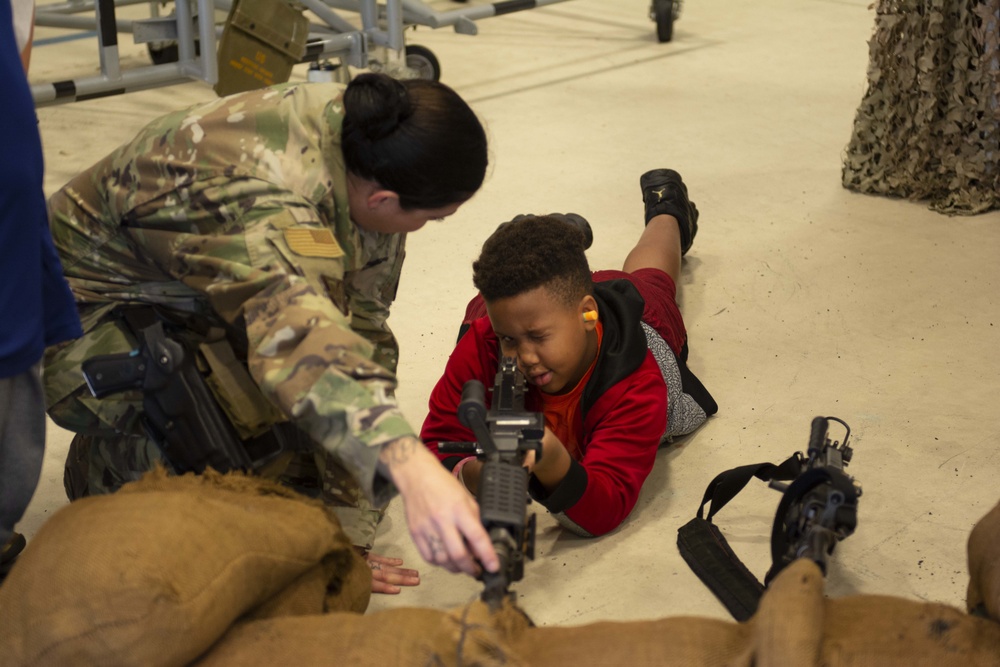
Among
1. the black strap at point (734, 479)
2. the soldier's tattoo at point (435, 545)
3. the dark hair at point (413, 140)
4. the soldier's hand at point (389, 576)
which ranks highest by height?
the dark hair at point (413, 140)

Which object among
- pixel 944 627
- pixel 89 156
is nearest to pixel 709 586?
pixel 944 627

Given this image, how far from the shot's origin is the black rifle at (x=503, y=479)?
134 centimetres

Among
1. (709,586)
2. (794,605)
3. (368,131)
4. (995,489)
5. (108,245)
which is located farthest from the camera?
(995,489)

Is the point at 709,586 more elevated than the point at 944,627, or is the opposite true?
the point at 944,627

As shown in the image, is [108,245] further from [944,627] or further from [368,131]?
[944,627]

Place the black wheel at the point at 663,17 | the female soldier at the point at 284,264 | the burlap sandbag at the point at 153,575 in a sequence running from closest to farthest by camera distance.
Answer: the burlap sandbag at the point at 153,575, the female soldier at the point at 284,264, the black wheel at the point at 663,17

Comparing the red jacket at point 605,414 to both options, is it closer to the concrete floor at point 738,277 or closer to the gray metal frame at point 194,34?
the concrete floor at point 738,277

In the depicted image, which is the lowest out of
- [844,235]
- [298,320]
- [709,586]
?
[709,586]

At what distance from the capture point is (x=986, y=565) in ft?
4.85

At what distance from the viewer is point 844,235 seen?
3.37 meters

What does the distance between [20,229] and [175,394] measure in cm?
36

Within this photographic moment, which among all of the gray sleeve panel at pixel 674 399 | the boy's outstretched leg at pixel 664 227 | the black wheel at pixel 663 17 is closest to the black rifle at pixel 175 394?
the gray sleeve panel at pixel 674 399

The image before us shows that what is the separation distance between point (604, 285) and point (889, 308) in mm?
1015

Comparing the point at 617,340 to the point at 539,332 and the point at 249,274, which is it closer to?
the point at 539,332
